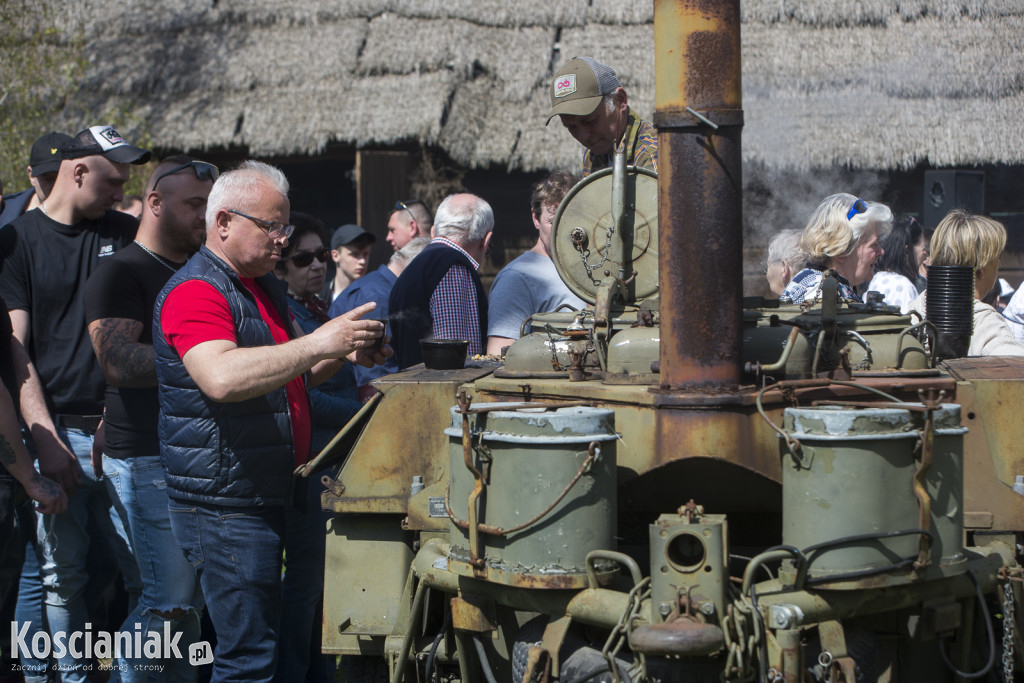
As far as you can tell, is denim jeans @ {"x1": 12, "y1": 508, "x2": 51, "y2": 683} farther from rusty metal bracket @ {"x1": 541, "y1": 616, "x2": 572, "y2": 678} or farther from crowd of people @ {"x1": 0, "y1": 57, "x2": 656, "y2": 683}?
rusty metal bracket @ {"x1": 541, "y1": 616, "x2": 572, "y2": 678}

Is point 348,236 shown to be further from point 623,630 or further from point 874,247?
point 623,630

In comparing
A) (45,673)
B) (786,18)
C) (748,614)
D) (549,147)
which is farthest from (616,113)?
(786,18)

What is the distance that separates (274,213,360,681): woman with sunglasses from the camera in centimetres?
449

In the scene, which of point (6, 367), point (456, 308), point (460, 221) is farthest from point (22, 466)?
point (460, 221)

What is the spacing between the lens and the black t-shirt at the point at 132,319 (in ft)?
14.5

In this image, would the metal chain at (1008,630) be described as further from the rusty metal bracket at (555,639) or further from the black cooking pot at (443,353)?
the black cooking pot at (443,353)

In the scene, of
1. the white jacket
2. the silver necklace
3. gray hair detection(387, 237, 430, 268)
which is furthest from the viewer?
gray hair detection(387, 237, 430, 268)

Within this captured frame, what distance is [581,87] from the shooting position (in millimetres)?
4430

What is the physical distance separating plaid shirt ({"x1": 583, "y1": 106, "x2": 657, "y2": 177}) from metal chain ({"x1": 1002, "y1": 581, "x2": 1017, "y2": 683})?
6.56 ft

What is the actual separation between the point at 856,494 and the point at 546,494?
2.48 ft

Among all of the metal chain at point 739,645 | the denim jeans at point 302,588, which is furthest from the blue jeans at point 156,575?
the metal chain at point 739,645

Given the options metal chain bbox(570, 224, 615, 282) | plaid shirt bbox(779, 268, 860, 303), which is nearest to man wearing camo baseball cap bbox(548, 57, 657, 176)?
metal chain bbox(570, 224, 615, 282)

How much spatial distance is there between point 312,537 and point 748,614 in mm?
2180

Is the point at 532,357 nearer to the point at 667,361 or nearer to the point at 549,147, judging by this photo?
the point at 667,361
